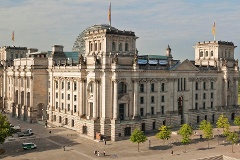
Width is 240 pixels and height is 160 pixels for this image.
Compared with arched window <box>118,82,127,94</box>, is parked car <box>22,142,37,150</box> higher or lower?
lower

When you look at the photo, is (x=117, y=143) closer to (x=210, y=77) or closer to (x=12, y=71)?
(x=210, y=77)

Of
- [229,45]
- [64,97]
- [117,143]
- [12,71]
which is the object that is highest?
[229,45]

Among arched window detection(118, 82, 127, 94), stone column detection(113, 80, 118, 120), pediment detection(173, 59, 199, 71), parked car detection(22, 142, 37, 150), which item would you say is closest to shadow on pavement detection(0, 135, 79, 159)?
parked car detection(22, 142, 37, 150)

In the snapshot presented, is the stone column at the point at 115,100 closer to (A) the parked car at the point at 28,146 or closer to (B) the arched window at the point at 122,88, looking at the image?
(B) the arched window at the point at 122,88

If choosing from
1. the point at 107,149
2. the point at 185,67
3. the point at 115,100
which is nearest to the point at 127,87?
the point at 115,100

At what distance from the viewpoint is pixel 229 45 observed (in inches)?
4668

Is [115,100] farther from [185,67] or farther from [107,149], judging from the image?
[185,67]

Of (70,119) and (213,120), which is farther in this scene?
(213,120)

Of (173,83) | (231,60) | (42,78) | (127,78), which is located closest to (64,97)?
(42,78)

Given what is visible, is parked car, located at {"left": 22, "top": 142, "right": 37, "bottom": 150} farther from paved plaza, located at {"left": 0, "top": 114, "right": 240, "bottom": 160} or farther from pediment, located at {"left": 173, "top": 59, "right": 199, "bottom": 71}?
pediment, located at {"left": 173, "top": 59, "right": 199, "bottom": 71}

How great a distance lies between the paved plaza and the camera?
70125mm

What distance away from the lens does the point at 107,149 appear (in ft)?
251

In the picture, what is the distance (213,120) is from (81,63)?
172 feet

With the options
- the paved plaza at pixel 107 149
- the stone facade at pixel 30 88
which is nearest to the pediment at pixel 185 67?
the paved plaza at pixel 107 149
